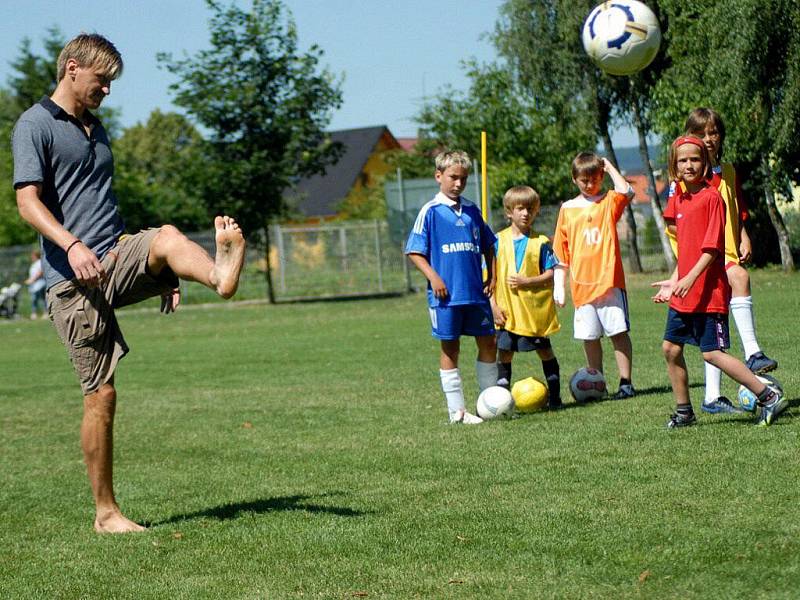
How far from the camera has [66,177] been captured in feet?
18.5

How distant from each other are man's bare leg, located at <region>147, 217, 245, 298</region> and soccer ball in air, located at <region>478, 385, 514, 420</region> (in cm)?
380

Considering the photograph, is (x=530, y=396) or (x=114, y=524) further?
(x=530, y=396)

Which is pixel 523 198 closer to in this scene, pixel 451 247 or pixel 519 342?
pixel 451 247

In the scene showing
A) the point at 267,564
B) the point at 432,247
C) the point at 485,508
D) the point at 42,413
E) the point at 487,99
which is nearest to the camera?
the point at 267,564

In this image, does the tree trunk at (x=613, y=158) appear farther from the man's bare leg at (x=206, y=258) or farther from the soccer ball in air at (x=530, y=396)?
the man's bare leg at (x=206, y=258)

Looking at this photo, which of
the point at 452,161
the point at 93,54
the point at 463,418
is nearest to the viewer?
the point at 93,54

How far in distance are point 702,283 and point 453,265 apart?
2.22 meters

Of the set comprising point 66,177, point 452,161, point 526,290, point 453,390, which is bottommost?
point 453,390

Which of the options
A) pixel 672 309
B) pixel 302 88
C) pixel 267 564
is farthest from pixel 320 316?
pixel 267 564

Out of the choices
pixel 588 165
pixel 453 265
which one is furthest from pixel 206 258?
pixel 588 165

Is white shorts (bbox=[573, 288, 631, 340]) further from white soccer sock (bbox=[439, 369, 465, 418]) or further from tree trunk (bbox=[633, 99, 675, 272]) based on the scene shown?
tree trunk (bbox=[633, 99, 675, 272])

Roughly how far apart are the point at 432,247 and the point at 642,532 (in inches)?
168

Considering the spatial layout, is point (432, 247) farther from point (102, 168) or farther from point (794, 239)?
point (794, 239)

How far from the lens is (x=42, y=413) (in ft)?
37.8
